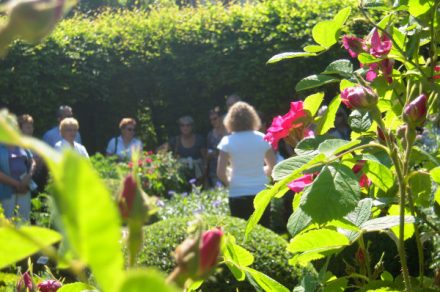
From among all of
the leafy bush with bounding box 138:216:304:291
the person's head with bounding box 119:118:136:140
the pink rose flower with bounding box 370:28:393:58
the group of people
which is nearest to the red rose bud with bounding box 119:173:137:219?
the pink rose flower with bounding box 370:28:393:58

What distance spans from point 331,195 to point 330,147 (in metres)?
0.08

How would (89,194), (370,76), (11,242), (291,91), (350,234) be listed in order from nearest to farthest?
1. (89,194)
2. (11,242)
3. (350,234)
4. (370,76)
5. (291,91)

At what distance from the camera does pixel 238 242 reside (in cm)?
404

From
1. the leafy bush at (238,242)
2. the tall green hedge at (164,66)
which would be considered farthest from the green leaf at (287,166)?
the tall green hedge at (164,66)

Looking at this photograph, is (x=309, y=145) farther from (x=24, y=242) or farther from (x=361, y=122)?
(x=24, y=242)

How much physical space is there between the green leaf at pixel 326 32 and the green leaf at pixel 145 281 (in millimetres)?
1136

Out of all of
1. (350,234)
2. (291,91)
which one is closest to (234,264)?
(350,234)

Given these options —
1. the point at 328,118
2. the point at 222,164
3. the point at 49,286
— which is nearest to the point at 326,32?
the point at 328,118

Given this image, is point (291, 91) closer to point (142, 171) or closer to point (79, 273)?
point (142, 171)

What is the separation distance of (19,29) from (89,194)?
0.12 m

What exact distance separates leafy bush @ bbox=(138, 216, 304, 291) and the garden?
10 millimetres

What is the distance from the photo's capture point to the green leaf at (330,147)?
112cm

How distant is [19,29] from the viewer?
0.42 m

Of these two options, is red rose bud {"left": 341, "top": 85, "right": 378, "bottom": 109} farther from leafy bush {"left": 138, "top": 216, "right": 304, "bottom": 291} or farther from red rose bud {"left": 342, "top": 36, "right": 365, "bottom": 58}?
leafy bush {"left": 138, "top": 216, "right": 304, "bottom": 291}
